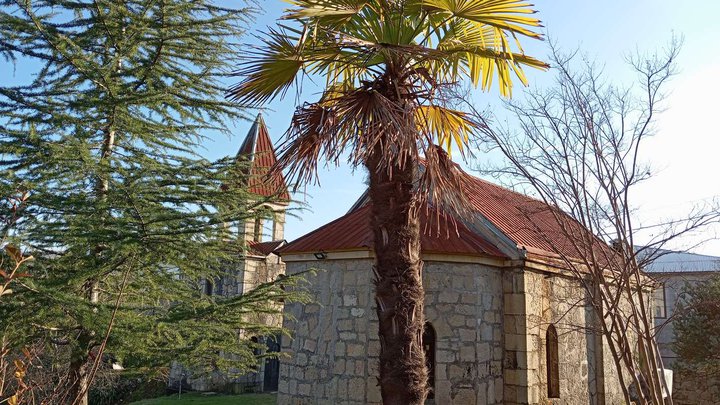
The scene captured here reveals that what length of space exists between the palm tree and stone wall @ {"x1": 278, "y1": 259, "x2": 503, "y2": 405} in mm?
4663

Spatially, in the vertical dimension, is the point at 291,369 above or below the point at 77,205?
below

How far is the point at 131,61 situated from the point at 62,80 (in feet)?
3.18

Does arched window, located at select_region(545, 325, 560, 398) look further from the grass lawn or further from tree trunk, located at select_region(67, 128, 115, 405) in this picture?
tree trunk, located at select_region(67, 128, 115, 405)

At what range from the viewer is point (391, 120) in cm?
456

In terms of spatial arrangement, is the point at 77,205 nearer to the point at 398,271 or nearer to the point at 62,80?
the point at 62,80

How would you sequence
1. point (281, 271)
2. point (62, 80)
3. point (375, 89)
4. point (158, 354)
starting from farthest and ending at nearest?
point (281, 271)
point (62, 80)
point (158, 354)
point (375, 89)

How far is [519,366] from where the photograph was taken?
9.72m

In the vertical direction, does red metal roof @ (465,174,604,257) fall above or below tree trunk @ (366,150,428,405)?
above

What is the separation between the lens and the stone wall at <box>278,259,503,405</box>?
30.4 ft

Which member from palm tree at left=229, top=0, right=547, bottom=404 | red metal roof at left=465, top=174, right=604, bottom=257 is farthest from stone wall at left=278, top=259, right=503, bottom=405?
palm tree at left=229, top=0, right=547, bottom=404

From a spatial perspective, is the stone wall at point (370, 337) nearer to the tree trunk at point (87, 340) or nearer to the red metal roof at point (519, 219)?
the red metal roof at point (519, 219)

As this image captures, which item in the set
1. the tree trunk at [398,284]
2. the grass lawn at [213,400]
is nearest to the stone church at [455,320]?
the tree trunk at [398,284]

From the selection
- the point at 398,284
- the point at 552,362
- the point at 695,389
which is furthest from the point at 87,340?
the point at 695,389

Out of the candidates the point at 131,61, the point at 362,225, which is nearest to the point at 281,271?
the point at 362,225
